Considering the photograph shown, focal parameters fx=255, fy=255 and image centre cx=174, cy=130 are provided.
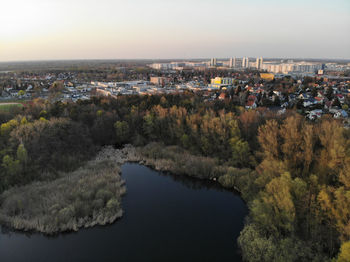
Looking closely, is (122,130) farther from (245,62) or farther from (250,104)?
(245,62)

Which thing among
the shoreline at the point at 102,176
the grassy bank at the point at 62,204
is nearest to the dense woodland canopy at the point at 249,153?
the shoreline at the point at 102,176

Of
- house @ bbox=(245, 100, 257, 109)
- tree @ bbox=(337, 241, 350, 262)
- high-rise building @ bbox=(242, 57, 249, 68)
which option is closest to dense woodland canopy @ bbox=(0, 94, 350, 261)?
tree @ bbox=(337, 241, 350, 262)

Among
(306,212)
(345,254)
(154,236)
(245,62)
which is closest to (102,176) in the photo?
(154,236)

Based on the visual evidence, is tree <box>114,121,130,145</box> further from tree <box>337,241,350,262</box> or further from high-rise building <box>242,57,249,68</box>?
high-rise building <box>242,57,249,68</box>

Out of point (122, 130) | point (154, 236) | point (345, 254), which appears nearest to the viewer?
point (345, 254)

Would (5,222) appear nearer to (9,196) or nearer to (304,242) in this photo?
(9,196)
